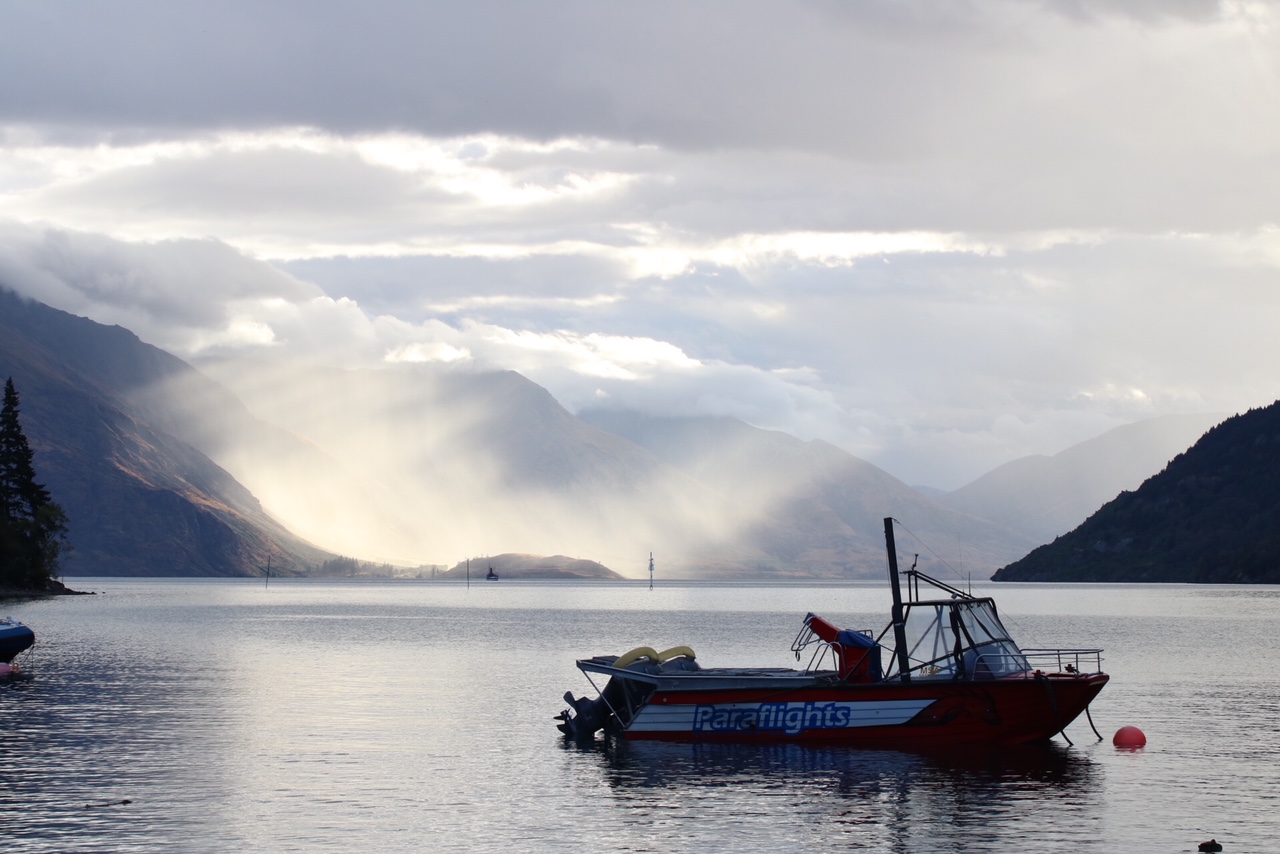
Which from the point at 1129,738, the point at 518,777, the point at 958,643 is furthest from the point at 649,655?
the point at 1129,738

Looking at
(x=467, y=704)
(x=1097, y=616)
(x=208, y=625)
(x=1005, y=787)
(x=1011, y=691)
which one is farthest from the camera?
(x=1097, y=616)

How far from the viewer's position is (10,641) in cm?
8688

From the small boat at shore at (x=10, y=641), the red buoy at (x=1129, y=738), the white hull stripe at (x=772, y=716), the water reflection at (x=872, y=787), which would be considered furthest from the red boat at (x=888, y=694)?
the small boat at shore at (x=10, y=641)

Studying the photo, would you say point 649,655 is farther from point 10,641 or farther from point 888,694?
point 10,641

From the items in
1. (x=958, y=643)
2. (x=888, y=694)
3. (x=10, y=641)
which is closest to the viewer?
(x=888, y=694)

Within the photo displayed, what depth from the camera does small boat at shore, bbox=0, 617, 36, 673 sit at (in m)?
86.6

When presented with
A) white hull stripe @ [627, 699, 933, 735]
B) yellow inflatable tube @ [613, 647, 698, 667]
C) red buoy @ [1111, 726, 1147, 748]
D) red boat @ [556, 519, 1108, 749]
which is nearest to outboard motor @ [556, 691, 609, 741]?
red boat @ [556, 519, 1108, 749]

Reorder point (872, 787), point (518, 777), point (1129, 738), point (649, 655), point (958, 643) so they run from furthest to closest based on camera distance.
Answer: point (649, 655) → point (1129, 738) → point (958, 643) → point (518, 777) → point (872, 787)

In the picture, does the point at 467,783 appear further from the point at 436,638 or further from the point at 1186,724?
the point at 436,638

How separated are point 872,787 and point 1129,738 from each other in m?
16.3

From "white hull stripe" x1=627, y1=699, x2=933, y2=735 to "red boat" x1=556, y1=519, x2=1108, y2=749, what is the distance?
0.14ft

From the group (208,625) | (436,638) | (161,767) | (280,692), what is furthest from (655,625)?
(161,767)

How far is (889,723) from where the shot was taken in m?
57.9

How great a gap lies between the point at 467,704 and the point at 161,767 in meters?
25.2
